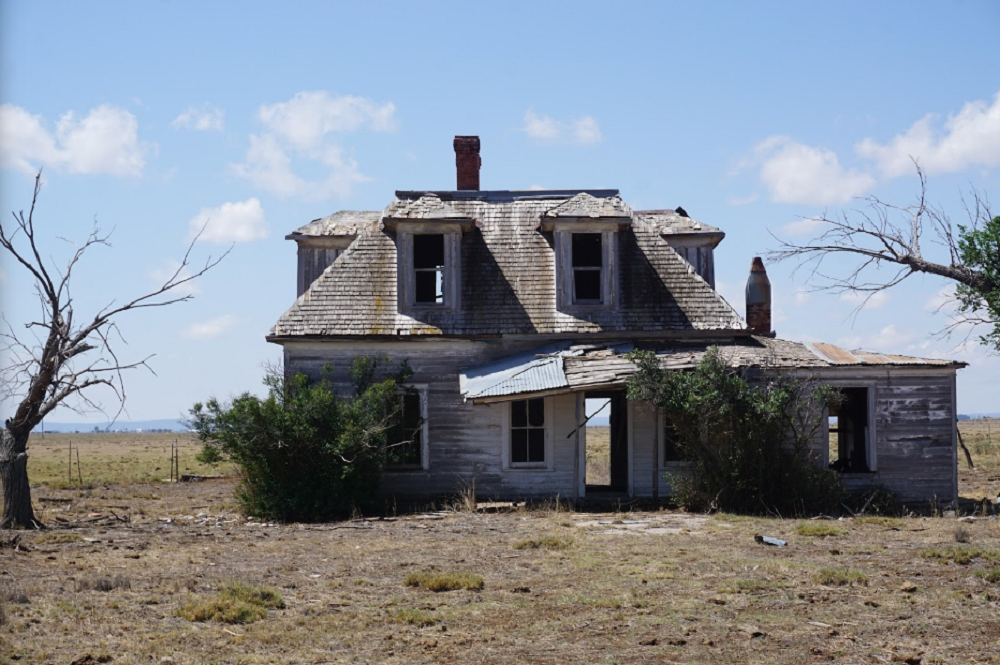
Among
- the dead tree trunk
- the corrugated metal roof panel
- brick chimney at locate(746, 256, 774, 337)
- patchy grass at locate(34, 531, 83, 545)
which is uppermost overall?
brick chimney at locate(746, 256, 774, 337)

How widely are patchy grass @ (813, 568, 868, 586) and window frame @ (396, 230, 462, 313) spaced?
32.6 feet

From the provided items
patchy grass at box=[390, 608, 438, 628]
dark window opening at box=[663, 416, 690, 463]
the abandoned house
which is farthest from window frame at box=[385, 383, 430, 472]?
patchy grass at box=[390, 608, 438, 628]

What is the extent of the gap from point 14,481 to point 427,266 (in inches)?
331

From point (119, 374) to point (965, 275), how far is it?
12575mm

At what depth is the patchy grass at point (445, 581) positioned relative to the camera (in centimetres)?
995

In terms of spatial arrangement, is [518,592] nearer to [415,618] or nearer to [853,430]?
[415,618]

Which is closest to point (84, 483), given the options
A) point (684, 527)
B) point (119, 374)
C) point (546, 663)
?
point (119, 374)

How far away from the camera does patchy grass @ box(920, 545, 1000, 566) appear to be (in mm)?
11023

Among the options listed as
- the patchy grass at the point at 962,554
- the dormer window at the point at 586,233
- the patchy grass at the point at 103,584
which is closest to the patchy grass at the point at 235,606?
the patchy grass at the point at 103,584

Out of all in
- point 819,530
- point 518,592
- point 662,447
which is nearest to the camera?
point 518,592

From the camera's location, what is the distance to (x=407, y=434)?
1797cm

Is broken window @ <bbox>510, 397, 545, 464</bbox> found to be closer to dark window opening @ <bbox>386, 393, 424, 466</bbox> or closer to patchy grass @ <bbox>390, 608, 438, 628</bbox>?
dark window opening @ <bbox>386, 393, 424, 466</bbox>

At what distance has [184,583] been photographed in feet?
33.5

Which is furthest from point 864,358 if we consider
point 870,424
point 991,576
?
point 991,576
